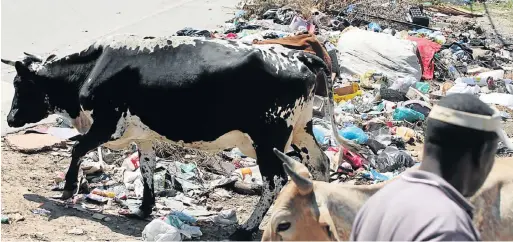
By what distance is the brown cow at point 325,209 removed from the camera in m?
3.00

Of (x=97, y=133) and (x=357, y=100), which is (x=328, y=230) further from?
(x=357, y=100)

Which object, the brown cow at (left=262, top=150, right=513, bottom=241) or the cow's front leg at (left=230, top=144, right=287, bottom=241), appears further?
the cow's front leg at (left=230, top=144, right=287, bottom=241)

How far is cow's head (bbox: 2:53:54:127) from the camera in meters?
6.55

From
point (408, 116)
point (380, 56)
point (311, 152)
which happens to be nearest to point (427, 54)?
point (380, 56)

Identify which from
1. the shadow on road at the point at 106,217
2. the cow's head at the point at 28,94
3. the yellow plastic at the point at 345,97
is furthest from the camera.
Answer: the yellow plastic at the point at 345,97

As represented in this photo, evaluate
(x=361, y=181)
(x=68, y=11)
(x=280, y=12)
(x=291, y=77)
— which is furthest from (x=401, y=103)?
(x=68, y=11)

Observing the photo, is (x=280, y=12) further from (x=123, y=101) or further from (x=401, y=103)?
(x=123, y=101)

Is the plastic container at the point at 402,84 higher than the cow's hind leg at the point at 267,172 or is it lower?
lower

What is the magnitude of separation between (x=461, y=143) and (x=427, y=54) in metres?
9.71

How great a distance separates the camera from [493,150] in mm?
2291

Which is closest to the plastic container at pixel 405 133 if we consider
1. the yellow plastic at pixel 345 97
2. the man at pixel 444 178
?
the yellow plastic at pixel 345 97

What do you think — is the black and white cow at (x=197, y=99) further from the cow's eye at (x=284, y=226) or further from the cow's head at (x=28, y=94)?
the cow's eye at (x=284, y=226)

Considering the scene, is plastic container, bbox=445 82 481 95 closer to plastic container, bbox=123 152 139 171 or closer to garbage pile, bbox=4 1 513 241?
garbage pile, bbox=4 1 513 241

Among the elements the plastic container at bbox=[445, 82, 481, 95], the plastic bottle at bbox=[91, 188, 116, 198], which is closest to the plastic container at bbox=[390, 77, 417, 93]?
the plastic container at bbox=[445, 82, 481, 95]
